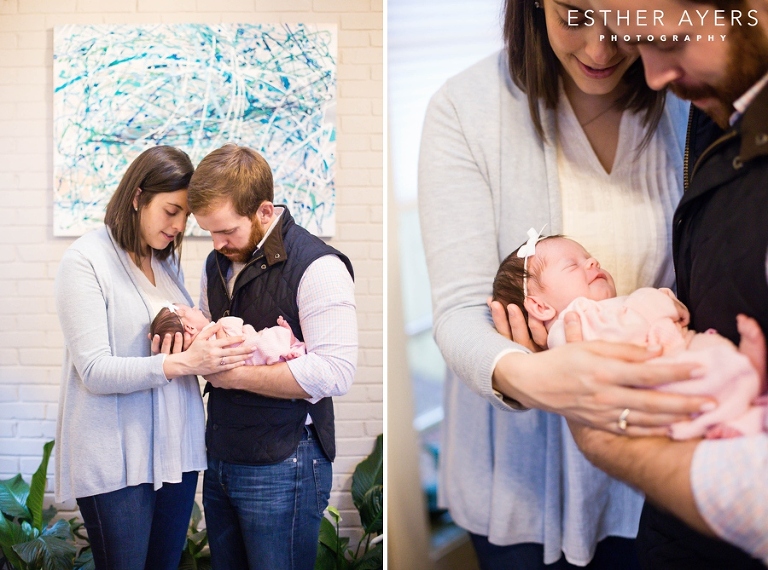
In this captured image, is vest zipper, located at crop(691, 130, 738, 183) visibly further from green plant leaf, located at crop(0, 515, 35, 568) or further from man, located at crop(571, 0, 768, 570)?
Result: green plant leaf, located at crop(0, 515, 35, 568)

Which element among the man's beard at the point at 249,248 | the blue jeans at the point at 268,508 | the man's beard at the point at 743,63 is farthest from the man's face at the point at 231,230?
the man's beard at the point at 743,63

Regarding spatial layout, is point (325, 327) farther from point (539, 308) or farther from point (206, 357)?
point (539, 308)

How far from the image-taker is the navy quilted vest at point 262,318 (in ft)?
4.64

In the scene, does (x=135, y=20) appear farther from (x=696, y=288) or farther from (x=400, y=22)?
(x=696, y=288)

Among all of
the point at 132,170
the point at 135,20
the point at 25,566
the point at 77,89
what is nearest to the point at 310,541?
the point at 25,566

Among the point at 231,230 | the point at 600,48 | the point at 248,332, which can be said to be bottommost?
the point at 248,332

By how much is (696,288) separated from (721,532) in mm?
332

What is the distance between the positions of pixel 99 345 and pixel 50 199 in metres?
0.44

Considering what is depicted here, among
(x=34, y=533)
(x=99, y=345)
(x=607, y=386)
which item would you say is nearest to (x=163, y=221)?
(x=99, y=345)

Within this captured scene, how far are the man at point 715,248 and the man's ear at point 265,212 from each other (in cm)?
87

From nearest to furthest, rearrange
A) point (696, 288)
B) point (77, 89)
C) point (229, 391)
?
point (696, 288) < point (229, 391) < point (77, 89)

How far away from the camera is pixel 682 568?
2.93 feet

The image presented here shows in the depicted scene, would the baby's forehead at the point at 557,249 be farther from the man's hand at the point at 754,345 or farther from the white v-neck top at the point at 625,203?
the man's hand at the point at 754,345

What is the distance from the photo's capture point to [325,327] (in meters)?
1.43
